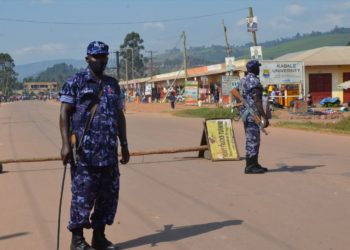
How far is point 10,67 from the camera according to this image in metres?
168

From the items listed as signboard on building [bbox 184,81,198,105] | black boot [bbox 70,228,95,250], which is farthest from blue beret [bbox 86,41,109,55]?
signboard on building [bbox 184,81,198,105]

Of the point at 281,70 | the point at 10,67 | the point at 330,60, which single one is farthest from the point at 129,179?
the point at 10,67

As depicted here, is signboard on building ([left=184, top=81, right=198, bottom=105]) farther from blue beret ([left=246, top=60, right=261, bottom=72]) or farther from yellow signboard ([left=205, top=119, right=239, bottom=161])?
blue beret ([left=246, top=60, right=261, bottom=72])

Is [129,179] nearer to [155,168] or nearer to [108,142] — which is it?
[155,168]

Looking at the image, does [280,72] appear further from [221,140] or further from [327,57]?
[221,140]

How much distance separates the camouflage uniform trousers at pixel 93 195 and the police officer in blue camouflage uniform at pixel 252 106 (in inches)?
173

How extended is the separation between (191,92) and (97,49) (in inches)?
1514

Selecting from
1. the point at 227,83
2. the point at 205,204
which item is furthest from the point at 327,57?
the point at 205,204

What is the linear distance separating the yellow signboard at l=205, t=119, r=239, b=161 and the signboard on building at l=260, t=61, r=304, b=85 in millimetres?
17726

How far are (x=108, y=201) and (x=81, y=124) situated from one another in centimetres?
75

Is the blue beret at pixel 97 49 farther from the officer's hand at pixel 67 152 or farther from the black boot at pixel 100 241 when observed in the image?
the black boot at pixel 100 241

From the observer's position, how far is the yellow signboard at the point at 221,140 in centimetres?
1124

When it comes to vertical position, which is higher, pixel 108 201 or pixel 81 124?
pixel 81 124

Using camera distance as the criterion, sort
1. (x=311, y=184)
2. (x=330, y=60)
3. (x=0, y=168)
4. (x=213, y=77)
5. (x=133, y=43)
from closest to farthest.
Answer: (x=311, y=184), (x=0, y=168), (x=330, y=60), (x=213, y=77), (x=133, y=43)
